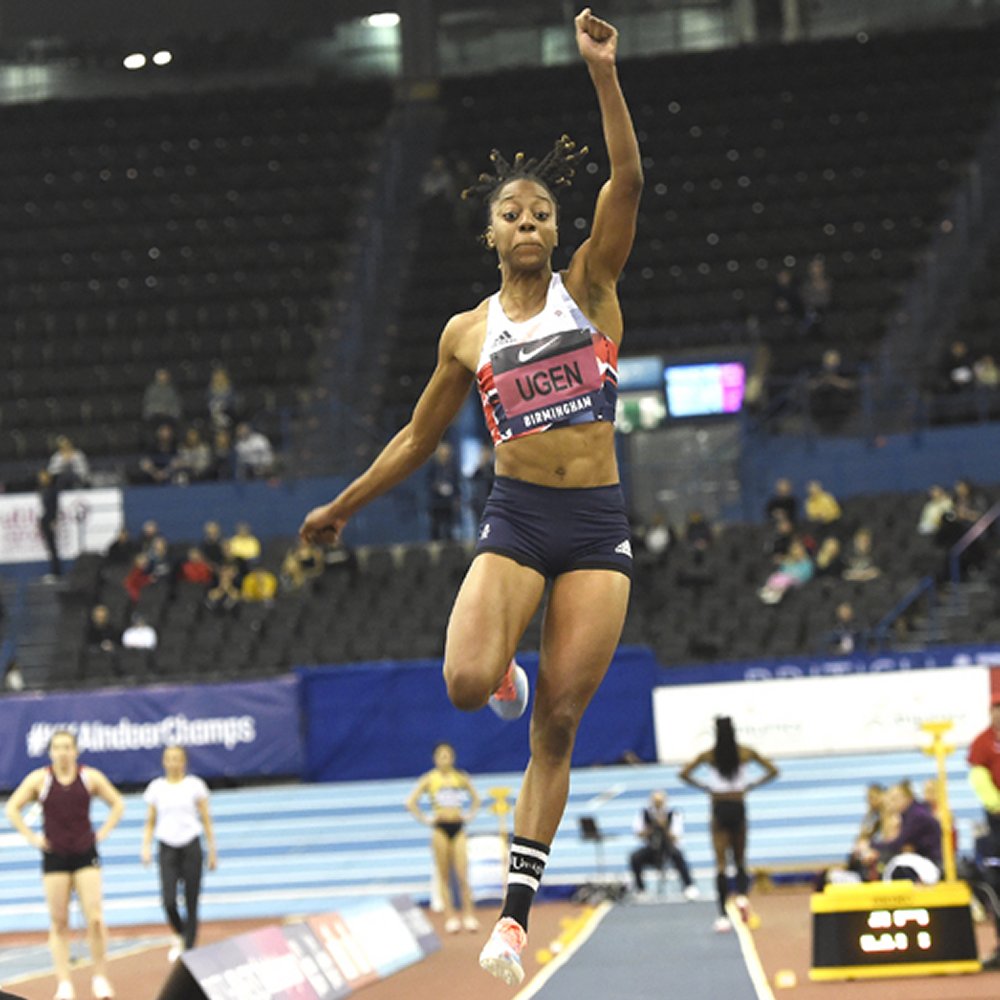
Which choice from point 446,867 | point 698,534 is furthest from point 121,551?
point 446,867

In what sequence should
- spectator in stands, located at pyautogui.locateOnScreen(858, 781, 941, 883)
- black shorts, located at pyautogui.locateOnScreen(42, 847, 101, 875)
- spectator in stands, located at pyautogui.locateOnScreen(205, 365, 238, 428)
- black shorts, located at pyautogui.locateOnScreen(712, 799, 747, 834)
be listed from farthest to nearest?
spectator in stands, located at pyautogui.locateOnScreen(205, 365, 238, 428) < black shorts, located at pyautogui.locateOnScreen(712, 799, 747, 834) < spectator in stands, located at pyautogui.locateOnScreen(858, 781, 941, 883) < black shorts, located at pyautogui.locateOnScreen(42, 847, 101, 875)

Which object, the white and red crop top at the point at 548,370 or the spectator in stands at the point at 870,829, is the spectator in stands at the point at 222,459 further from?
the white and red crop top at the point at 548,370

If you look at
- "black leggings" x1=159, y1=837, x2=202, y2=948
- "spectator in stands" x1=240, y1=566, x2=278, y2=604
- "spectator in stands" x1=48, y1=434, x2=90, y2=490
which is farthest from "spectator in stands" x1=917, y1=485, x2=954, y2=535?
"black leggings" x1=159, y1=837, x2=202, y2=948

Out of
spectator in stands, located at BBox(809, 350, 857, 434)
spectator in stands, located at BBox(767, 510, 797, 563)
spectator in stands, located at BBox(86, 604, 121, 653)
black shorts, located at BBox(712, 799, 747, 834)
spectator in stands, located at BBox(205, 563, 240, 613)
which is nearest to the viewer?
black shorts, located at BBox(712, 799, 747, 834)

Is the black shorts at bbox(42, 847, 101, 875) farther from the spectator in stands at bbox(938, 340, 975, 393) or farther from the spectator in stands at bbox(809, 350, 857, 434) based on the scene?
the spectator in stands at bbox(938, 340, 975, 393)

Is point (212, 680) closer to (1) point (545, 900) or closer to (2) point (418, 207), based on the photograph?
(1) point (545, 900)

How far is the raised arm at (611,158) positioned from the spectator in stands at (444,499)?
64.0ft

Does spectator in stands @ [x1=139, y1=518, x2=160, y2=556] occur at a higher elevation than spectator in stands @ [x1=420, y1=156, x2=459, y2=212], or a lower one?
lower

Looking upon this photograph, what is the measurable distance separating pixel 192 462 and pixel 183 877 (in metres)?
12.6

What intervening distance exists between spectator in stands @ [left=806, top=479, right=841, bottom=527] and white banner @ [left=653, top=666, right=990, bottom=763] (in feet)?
10.0

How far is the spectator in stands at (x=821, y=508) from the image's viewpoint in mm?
23906

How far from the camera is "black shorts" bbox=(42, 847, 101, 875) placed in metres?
12.9

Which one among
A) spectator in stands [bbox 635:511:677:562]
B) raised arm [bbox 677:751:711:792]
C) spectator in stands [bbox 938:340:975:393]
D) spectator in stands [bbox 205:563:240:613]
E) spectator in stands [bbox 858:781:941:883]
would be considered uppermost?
spectator in stands [bbox 938:340:975:393]

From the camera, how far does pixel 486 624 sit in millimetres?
5492
